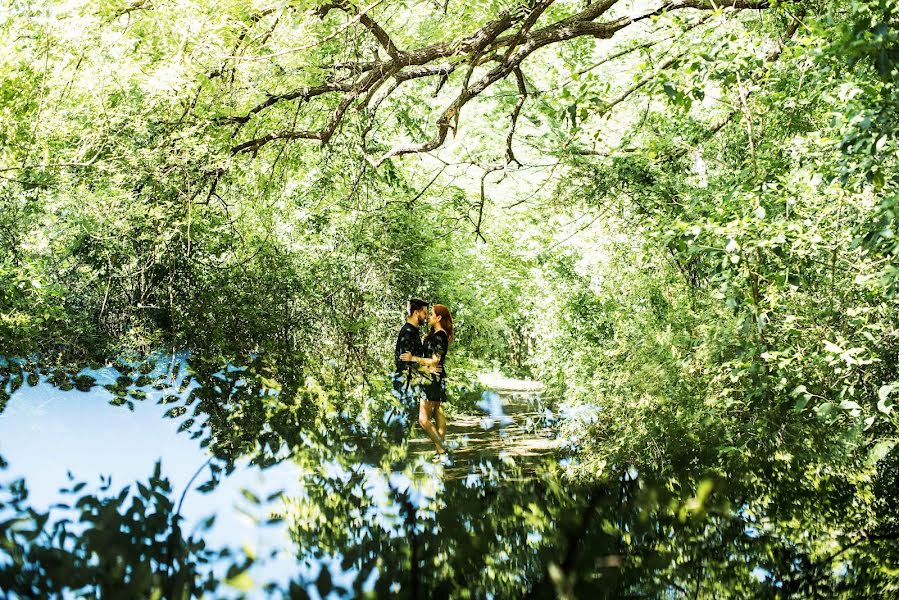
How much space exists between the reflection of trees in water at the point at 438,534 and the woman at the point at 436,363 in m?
3.62

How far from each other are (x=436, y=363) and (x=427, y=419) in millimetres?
715

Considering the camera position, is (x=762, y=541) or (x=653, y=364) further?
(x=653, y=364)

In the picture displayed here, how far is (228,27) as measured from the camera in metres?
6.00

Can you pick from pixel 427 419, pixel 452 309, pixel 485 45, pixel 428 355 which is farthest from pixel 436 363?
pixel 452 309

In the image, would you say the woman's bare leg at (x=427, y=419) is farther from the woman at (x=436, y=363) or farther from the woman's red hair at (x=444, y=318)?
the woman's red hair at (x=444, y=318)

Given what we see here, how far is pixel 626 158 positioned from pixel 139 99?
5129 millimetres

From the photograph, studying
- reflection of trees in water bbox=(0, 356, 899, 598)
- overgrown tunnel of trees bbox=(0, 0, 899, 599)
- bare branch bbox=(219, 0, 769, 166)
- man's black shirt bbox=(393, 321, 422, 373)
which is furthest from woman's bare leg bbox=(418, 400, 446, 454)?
reflection of trees in water bbox=(0, 356, 899, 598)

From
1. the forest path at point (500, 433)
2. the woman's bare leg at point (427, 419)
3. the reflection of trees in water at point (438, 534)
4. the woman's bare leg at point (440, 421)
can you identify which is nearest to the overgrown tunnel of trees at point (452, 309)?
the reflection of trees in water at point (438, 534)

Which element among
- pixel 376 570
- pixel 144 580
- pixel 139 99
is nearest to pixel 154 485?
pixel 144 580

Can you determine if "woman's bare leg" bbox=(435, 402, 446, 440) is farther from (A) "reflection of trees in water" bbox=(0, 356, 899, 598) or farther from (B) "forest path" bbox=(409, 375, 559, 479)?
(A) "reflection of trees in water" bbox=(0, 356, 899, 598)

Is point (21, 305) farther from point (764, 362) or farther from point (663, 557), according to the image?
point (663, 557)

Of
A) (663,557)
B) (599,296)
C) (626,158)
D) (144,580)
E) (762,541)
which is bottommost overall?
(762,541)

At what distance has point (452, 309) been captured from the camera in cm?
1162

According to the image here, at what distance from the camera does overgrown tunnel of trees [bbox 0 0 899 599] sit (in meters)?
1.83
